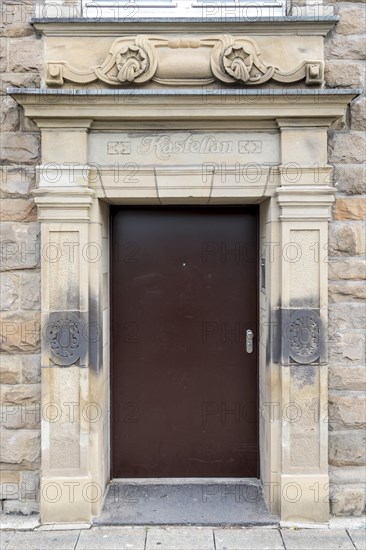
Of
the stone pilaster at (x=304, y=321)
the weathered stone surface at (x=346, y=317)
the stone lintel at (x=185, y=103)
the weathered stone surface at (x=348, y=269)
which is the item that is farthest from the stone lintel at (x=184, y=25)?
the weathered stone surface at (x=346, y=317)

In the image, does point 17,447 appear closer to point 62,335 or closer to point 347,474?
point 62,335

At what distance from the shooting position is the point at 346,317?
3844mm

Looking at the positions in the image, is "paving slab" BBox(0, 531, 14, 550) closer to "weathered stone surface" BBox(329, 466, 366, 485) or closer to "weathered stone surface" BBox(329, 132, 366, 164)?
"weathered stone surface" BBox(329, 466, 366, 485)

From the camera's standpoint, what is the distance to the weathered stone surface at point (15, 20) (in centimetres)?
378

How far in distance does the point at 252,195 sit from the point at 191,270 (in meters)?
0.87

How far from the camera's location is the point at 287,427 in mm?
3785

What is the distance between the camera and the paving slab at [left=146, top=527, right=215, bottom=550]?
3508mm

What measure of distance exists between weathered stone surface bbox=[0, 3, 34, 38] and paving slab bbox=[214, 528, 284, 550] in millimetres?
3874

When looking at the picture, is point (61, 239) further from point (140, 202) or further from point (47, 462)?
point (47, 462)

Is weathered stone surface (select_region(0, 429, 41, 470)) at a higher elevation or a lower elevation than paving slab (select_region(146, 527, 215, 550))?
higher

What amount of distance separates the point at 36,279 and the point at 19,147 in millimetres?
984

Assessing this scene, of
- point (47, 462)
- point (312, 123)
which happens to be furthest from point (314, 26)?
point (47, 462)

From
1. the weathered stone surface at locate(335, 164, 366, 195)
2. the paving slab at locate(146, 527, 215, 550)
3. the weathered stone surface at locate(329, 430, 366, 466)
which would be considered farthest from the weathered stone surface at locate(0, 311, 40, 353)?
the weathered stone surface at locate(335, 164, 366, 195)

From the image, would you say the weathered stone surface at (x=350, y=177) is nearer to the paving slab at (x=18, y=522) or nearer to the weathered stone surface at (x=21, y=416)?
the weathered stone surface at (x=21, y=416)
